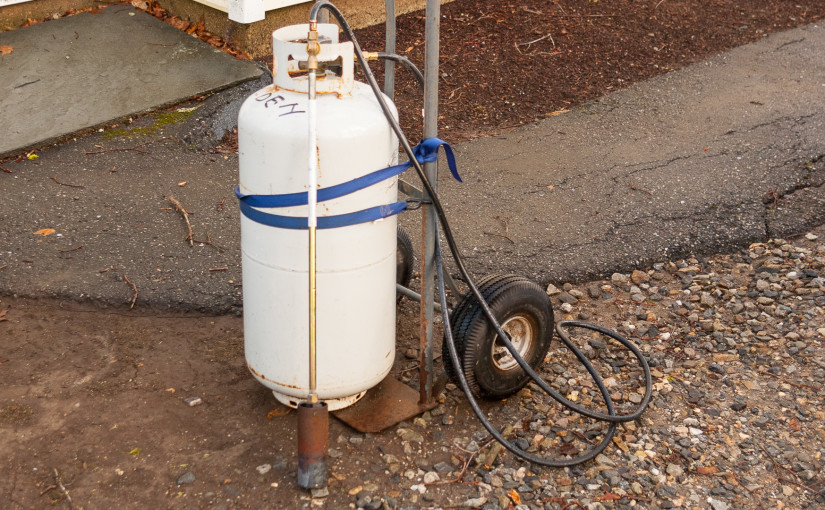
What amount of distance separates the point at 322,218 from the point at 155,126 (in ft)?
10.2

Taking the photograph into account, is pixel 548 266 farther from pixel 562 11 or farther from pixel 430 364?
pixel 562 11

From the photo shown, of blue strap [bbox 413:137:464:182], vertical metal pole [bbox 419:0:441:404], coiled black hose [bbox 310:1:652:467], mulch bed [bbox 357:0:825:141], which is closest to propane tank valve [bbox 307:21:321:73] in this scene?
coiled black hose [bbox 310:1:652:467]

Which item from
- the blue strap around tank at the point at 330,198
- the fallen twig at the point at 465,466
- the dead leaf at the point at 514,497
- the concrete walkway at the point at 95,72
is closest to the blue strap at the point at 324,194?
the blue strap around tank at the point at 330,198

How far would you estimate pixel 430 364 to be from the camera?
3.22 m

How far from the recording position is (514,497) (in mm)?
2887

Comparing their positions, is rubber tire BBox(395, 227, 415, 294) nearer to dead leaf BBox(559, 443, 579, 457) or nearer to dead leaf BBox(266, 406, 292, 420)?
dead leaf BBox(266, 406, 292, 420)

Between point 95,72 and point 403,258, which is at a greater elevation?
point 95,72

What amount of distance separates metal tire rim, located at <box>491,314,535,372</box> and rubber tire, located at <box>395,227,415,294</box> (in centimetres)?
65

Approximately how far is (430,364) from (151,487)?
1067 millimetres

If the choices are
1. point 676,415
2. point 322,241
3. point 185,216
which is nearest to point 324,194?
point 322,241

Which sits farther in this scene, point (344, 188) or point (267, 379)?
point (267, 379)

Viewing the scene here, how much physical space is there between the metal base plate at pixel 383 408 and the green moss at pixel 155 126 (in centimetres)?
283

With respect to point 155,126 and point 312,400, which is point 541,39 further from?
point 312,400

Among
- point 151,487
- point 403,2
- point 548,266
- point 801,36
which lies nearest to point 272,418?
point 151,487
